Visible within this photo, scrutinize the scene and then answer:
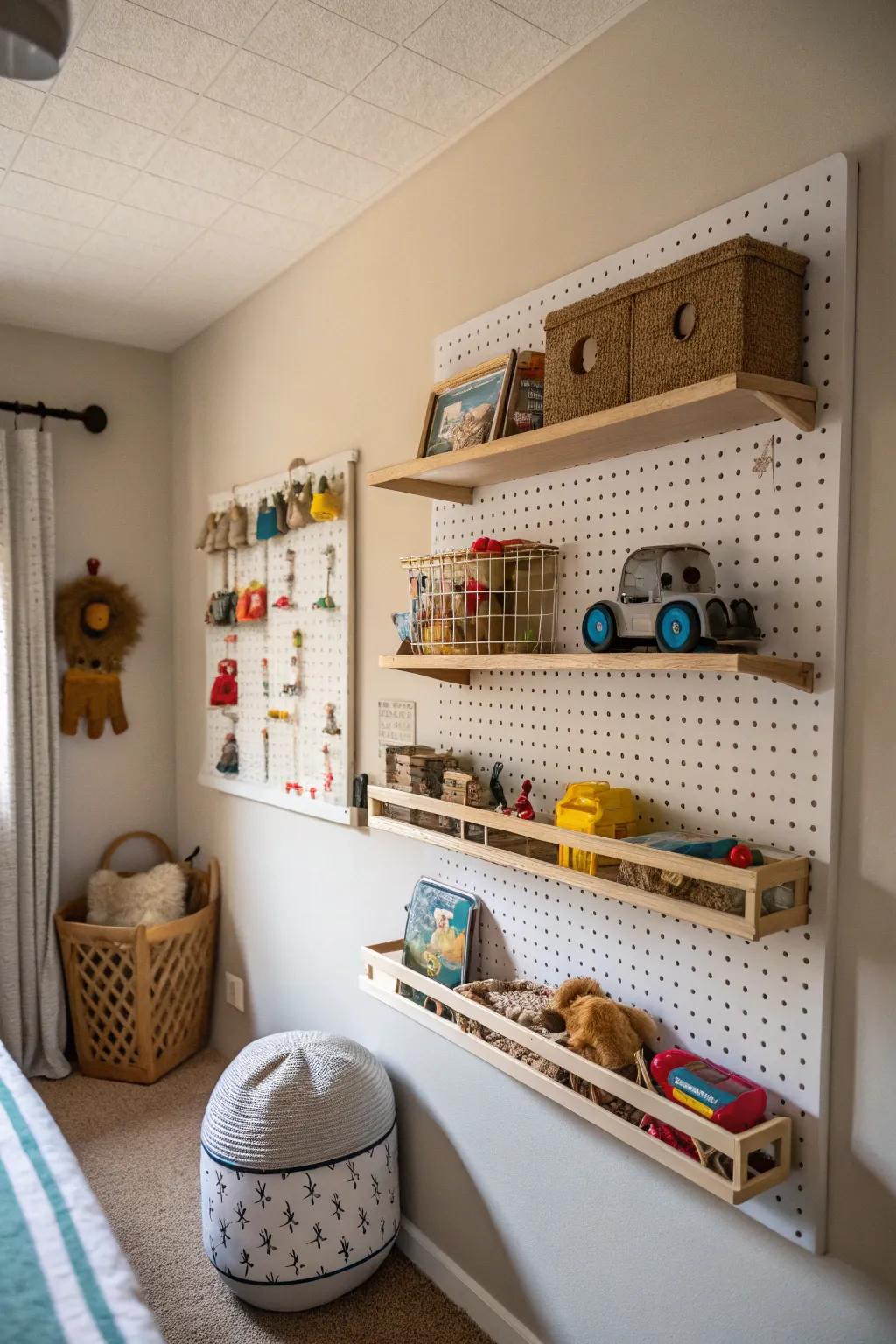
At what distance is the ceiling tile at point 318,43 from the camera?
1.62 m

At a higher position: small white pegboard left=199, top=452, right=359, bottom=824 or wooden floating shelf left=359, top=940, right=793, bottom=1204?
small white pegboard left=199, top=452, right=359, bottom=824

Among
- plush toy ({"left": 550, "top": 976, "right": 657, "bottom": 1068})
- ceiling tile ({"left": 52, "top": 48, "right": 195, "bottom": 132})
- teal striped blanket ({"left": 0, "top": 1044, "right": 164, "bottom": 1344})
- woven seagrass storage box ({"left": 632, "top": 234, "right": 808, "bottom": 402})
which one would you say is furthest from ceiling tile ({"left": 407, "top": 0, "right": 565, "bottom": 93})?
teal striped blanket ({"left": 0, "top": 1044, "right": 164, "bottom": 1344})

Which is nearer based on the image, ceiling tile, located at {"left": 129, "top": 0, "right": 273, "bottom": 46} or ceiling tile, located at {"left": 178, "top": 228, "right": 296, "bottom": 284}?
ceiling tile, located at {"left": 129, "top": 0, "right": 273, "bottom": 46}

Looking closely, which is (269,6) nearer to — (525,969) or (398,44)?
(398,44)

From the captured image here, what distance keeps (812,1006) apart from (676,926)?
0.86ft

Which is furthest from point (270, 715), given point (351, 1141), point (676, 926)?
point (676, 926)

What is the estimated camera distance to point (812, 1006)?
131 centimetres

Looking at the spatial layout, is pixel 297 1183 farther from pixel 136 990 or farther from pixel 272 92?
pixel 272 92

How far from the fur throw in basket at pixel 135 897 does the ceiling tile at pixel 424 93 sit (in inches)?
94.5

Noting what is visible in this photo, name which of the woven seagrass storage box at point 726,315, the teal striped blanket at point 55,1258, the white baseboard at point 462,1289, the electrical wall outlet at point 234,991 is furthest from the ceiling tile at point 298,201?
the white baseboard at point 462,1289

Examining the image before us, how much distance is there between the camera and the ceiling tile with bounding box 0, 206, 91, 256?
7.94 feet

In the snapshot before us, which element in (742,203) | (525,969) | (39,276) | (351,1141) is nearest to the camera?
(742,203)

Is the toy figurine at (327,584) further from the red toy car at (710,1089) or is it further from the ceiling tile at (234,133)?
the red toy car at (710,1089)

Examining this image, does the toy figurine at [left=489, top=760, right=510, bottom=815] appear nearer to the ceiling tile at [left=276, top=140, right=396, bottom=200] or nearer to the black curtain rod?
the ceiling tile at [left=276, top=140, right=396, bottom=200]
